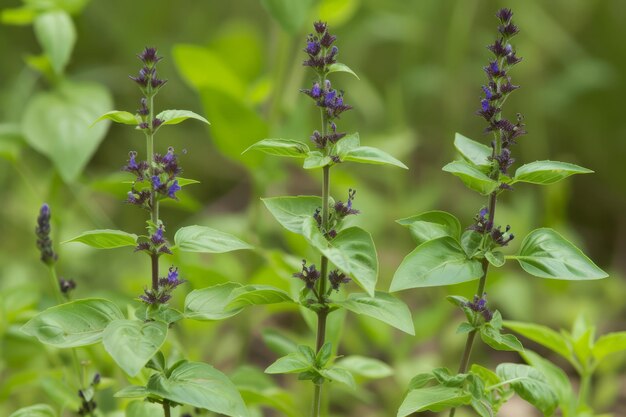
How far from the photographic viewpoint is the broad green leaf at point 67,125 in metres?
1.19

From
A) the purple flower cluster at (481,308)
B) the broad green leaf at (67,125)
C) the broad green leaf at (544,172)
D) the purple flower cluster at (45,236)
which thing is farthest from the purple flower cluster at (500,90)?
the broad green leaf at (67,125)

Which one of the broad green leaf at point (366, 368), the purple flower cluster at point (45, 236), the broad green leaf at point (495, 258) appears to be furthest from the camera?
the broad green leaf at point (366, 368)

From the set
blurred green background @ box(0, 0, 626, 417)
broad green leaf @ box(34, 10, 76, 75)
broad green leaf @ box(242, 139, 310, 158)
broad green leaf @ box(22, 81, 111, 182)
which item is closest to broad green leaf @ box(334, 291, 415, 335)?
broad green leaf @ box(242, 139, 310, 158)

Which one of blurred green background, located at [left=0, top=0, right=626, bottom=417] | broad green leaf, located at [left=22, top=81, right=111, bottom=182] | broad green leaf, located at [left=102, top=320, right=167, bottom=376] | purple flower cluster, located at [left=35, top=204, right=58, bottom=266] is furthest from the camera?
blurred green background, located at [left=0, top=0, right=626, bottom=417]

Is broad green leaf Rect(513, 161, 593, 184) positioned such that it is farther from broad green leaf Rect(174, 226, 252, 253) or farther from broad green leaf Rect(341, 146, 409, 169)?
broad green leaf Rect(174, 226, 252, 253)

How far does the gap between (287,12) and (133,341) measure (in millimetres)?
724

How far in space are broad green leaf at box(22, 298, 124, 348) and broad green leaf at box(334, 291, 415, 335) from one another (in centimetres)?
22

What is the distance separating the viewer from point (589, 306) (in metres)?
1.80

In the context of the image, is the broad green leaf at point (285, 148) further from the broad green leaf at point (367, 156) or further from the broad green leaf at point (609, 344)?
the broad green leaf at point (609, 344)

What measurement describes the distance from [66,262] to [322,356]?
1168mm

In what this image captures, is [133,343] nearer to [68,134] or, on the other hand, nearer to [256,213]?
[68,134]

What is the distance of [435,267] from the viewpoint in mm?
720

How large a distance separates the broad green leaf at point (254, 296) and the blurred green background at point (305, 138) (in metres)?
0.24

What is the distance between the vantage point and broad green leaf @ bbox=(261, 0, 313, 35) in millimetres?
1241
